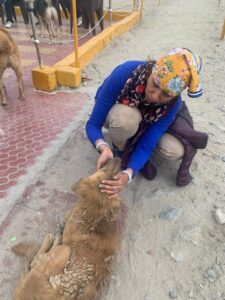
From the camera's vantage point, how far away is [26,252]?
7.36 ft


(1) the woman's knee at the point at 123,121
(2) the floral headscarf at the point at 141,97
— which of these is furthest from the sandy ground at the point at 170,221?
(2) the floral headscarf at the point at 141,97

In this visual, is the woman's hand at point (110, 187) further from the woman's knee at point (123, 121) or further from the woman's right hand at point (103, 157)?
the woman's knee at point (123, 121)

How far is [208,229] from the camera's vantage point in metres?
2.59

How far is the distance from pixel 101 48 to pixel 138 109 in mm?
4331

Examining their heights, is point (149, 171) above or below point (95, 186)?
below

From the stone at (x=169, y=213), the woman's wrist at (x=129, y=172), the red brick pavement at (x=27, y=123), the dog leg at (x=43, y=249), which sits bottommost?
the red brick pavement at (x=27, y=123)

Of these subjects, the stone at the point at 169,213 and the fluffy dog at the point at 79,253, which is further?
the stone at the point at 169,213

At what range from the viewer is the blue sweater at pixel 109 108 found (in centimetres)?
260

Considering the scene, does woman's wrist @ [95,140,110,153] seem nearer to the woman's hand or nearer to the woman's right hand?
the woman's right hand

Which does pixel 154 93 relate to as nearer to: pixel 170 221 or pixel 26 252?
pixel 170 221

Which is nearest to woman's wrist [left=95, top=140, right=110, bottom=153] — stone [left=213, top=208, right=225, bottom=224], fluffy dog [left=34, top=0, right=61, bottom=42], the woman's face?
the woman's face

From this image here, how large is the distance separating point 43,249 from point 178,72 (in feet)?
5.18

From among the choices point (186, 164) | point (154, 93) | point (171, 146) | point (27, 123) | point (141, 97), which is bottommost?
point (27, 123)

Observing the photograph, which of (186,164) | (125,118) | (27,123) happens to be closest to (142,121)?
(125,118)
